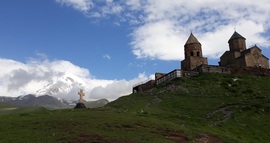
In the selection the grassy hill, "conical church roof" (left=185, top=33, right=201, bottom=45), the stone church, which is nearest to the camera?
the grassy hill

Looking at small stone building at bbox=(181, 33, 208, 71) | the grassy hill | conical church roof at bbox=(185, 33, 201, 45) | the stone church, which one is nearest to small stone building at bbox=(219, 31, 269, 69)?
the stone church

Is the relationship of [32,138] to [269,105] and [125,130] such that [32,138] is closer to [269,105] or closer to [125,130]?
[125,130]

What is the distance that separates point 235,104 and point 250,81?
18323 mm

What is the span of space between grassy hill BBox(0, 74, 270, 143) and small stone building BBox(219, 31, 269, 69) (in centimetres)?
1149

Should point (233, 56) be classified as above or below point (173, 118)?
above

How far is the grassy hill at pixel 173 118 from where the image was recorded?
94.9ft

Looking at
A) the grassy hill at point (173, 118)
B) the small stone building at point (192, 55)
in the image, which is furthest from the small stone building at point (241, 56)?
the grassy hill at point (173, 118)

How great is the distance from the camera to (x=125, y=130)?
30922 mm

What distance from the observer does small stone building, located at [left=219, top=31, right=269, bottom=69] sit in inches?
3322

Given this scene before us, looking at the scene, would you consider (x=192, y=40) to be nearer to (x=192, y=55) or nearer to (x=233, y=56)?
(x=192, y=55)

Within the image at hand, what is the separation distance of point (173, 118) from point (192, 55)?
44306 millimetres

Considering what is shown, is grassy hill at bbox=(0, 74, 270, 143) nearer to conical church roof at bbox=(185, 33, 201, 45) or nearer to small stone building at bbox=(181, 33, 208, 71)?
small stone building at bbox=(181, 33, 208, 71)

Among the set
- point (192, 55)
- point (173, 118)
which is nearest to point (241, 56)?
point (192, 55)

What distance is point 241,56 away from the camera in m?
85.0
